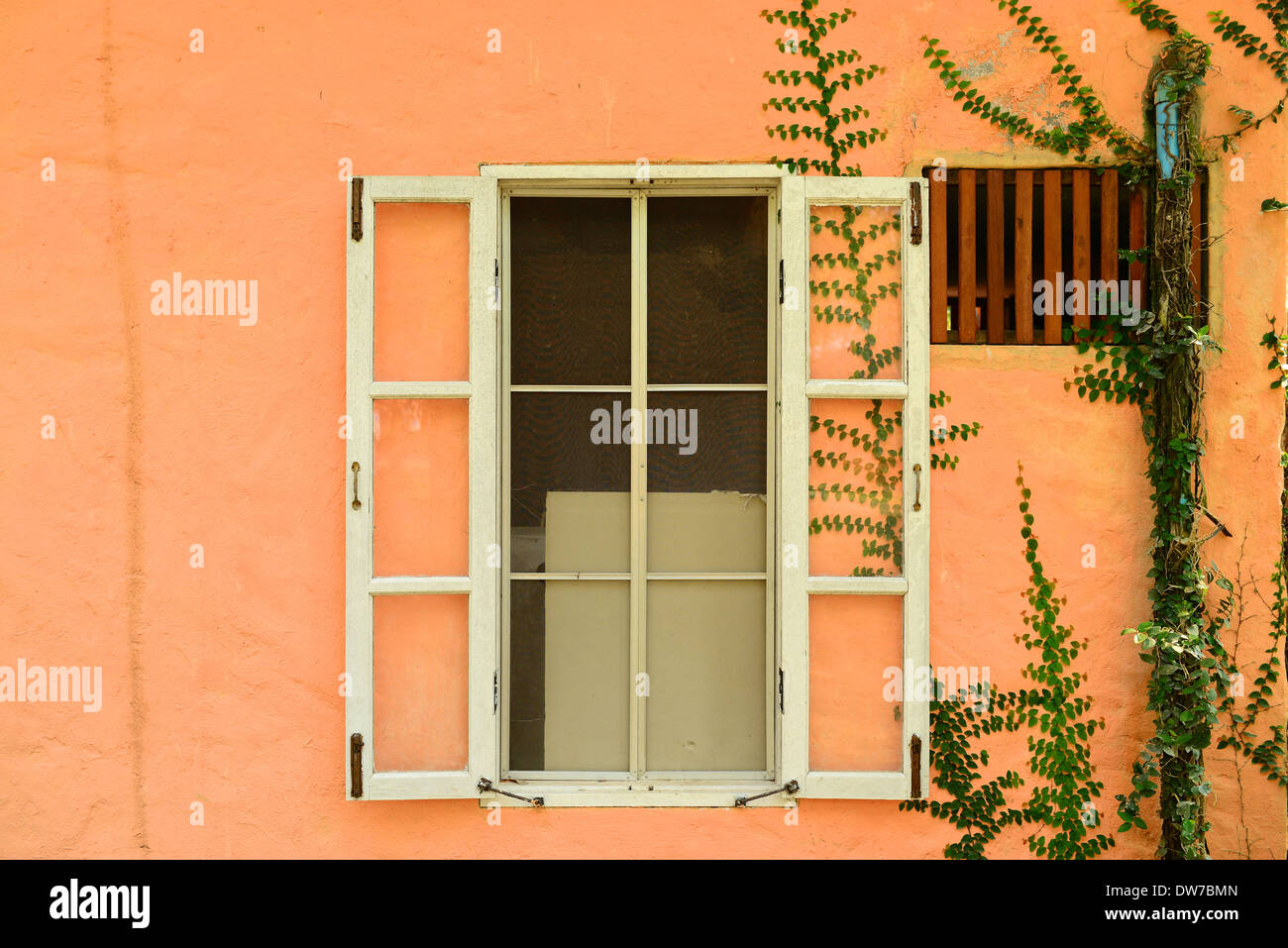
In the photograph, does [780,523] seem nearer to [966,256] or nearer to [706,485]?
[706,485]

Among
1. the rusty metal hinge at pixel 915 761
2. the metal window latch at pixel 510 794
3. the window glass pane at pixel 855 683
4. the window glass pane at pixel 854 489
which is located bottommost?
the metal window latch at pixel 510 794

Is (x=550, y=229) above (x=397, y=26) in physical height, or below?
below

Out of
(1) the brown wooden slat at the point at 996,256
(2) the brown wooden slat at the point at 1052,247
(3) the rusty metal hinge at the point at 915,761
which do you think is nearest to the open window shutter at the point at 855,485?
(3) the rusty metal hinge at the point at 915,761

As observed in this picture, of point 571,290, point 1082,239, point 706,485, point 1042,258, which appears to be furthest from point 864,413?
point 571,290

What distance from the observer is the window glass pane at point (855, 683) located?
2605 millimetres

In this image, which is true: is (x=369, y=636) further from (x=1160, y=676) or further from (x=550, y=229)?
(x=1160, y=676)

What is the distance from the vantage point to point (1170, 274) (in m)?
2.64

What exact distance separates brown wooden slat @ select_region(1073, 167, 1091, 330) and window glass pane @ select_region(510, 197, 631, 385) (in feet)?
4.55

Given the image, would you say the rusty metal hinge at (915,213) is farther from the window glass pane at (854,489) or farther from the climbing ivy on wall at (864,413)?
the window glass pane at (854,489)

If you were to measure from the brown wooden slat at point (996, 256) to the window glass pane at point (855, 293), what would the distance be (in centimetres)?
32

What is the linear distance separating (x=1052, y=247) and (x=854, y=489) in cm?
99

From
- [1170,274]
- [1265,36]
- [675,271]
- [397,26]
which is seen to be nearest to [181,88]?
[397,26]

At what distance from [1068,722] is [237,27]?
11.0ft

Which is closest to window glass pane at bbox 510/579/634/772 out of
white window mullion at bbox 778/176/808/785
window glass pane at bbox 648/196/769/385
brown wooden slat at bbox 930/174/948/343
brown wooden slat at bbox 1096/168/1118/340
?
white window mullion at bbox 778/176/808/785
